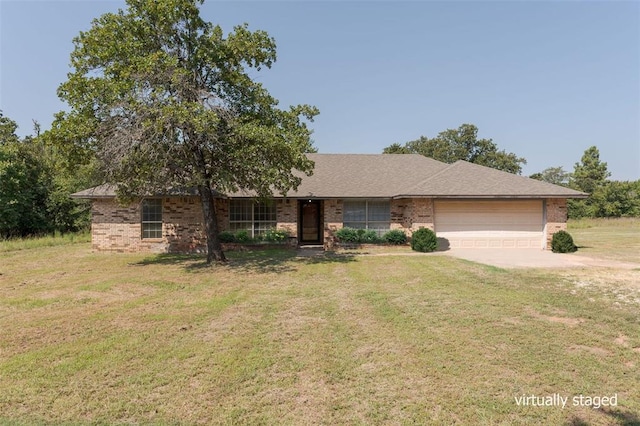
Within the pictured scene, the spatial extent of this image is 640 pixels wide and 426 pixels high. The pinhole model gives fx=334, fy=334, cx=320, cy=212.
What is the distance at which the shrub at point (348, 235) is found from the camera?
16328mm

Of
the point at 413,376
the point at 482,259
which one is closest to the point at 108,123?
the point at 413,376

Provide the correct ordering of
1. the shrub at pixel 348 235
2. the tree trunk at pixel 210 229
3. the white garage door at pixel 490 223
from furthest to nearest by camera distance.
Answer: the shrub at pixel 348 235
the white garage door at pixel 490 223
the tree trunk at pixel 210 229

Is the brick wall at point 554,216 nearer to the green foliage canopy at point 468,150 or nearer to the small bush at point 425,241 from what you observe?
the small bush at point 425,241

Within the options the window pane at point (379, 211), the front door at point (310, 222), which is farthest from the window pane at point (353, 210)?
the front door at point (310, 222)

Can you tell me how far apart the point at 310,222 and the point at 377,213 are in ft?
13.9

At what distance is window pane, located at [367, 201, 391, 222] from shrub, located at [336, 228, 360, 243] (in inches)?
48.8

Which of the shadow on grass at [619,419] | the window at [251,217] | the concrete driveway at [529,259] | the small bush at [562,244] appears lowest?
the shadow on grass at [619,419]

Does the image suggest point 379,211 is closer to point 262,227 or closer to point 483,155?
point 262,227

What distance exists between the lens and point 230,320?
6.01 meters

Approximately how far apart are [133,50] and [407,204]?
12.8 m

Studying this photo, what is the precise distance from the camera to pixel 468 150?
51.1 metres

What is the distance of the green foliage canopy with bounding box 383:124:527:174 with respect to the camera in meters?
49.8

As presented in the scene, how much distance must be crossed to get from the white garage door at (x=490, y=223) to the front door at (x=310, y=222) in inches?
261

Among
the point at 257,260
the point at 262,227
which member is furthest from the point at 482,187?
the point at 257,260
